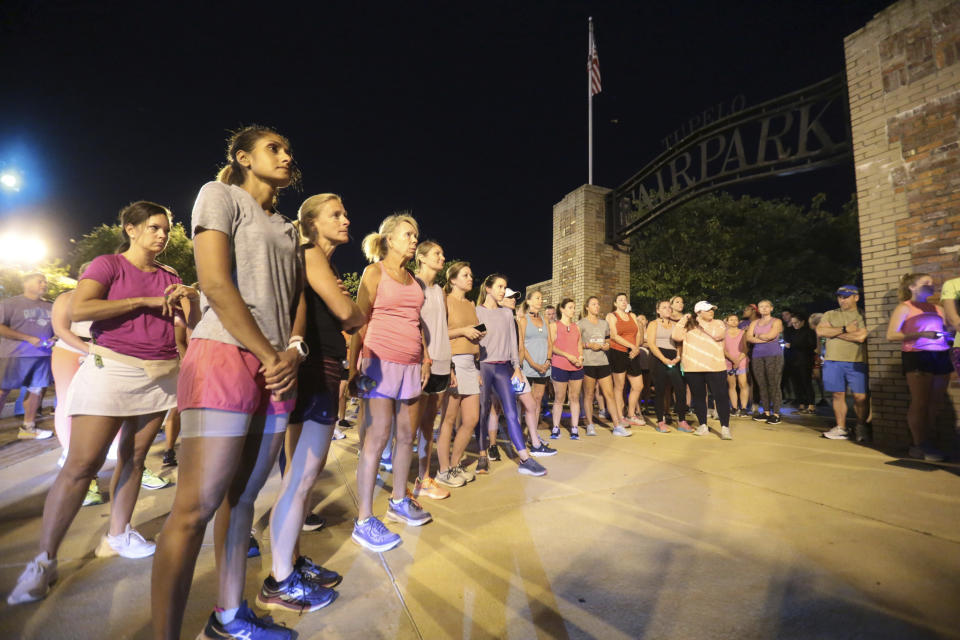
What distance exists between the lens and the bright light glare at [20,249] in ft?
94.2

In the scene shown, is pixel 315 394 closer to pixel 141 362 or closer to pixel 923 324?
pixel 141 362

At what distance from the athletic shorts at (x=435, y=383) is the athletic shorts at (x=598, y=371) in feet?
11.1

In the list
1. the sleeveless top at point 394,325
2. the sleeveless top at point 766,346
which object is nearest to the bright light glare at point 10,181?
the sleeveless top at point 394,325

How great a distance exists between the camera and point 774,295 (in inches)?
784

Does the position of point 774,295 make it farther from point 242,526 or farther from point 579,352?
point 242,526

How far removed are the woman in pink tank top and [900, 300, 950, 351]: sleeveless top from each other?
4889 millimetres

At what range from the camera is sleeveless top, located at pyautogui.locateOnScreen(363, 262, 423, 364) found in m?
2.64

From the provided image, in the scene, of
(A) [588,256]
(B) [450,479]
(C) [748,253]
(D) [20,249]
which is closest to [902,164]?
(A) [588,256]

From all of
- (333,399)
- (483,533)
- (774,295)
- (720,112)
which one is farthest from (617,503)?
(774,295)

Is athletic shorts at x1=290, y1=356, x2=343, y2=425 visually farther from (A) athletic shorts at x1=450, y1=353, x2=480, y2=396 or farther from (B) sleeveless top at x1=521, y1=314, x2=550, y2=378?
(B) sleeveless top at x1=521, y1=314, x2=550, y2=378

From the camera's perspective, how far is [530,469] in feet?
12.7

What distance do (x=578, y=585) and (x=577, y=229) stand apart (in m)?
8.27

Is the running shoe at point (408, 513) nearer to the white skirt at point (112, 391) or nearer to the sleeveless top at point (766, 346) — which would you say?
the white skirt at point (112, 391)

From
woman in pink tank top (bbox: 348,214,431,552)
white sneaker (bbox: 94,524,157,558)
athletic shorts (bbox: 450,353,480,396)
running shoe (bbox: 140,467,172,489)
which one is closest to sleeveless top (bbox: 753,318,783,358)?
athletic shorts (bbox: 450,353,480,396)
